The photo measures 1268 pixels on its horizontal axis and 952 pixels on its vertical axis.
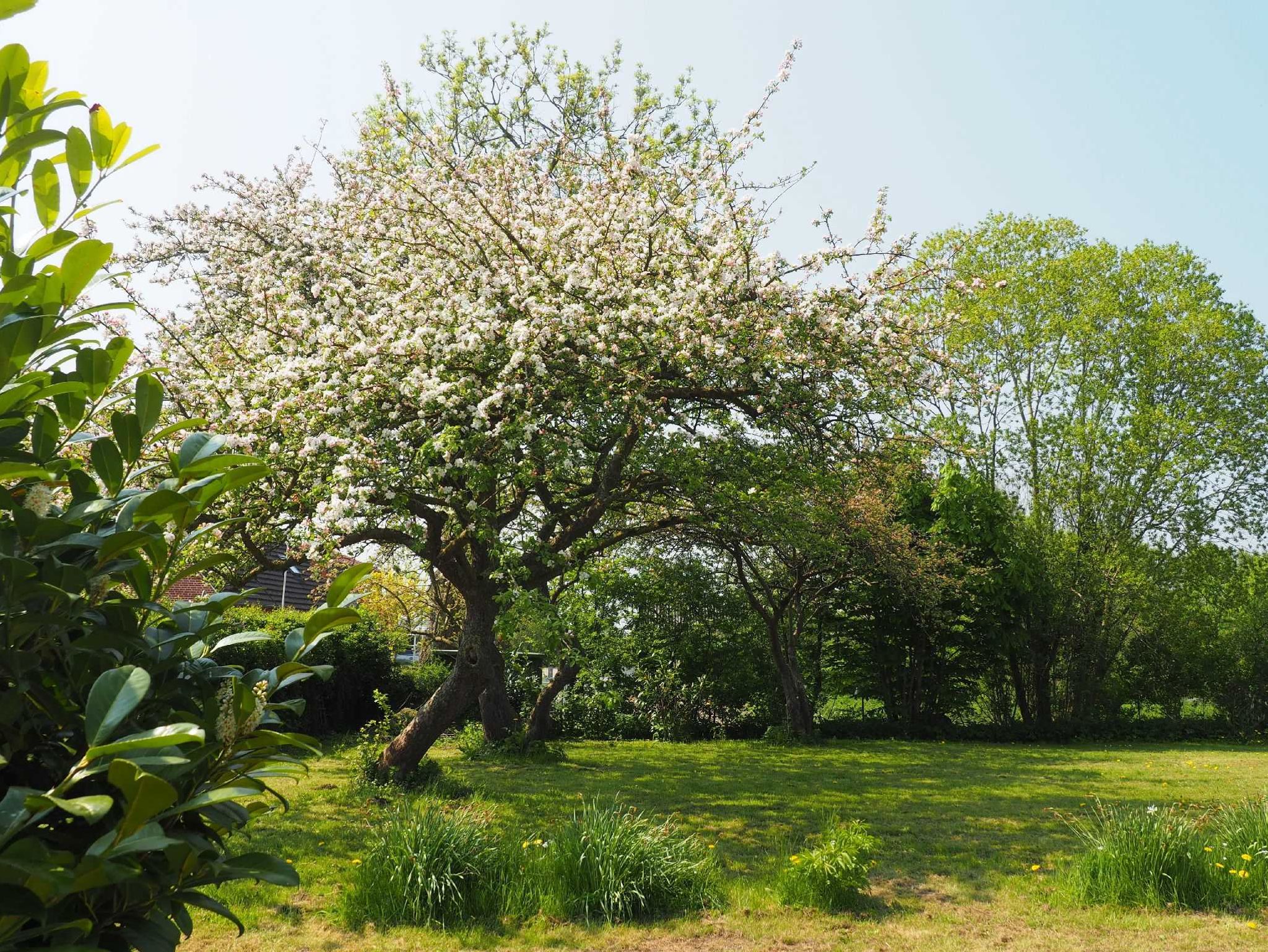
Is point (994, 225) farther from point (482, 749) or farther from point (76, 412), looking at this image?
point (76, 412)

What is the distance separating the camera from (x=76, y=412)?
5.43 ft

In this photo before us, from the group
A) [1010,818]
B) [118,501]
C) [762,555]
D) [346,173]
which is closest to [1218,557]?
[762,555]

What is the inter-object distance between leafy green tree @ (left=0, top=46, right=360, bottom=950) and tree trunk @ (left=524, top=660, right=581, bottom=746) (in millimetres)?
10753

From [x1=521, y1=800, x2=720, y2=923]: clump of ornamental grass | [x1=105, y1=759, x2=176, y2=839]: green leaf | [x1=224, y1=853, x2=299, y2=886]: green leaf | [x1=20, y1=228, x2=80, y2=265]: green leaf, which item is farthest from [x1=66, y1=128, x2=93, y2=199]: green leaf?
[x1=521, y1=800, x2=720, y2=923]: clump of ornamental grass

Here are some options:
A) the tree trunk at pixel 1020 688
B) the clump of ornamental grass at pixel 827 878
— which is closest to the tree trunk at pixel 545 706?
the clump of ornamental grass at pixel 827 878

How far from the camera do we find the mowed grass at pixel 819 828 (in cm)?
468

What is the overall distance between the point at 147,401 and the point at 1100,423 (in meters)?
20.5

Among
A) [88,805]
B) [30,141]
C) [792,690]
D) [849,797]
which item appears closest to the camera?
[88,805]

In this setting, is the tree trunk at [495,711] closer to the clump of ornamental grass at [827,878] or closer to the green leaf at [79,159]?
the clump of ornamental grass at [827,878]

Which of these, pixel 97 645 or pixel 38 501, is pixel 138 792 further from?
pixel 38 501

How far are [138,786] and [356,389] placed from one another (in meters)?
6.54

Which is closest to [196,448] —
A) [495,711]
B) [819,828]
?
[819,828]

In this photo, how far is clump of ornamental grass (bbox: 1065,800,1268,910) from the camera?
16.7ft

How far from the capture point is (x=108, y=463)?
1.69 m
